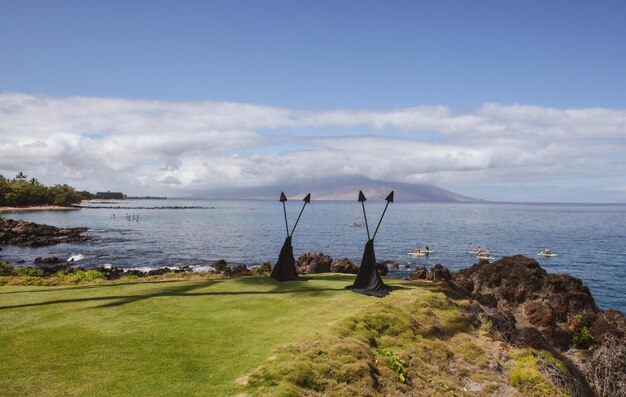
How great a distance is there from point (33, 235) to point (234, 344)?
83691 mm

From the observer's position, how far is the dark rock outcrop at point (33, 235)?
246ft

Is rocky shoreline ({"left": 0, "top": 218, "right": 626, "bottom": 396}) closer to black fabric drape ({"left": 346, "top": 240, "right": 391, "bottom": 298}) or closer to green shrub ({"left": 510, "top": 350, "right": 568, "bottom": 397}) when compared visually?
green shrub ({"left": 510, "top": 350, "right": 568, "bottom": 397})

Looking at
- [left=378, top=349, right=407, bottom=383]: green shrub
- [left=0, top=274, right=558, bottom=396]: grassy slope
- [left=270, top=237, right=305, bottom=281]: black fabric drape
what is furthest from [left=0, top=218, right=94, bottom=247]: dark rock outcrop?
[left=378, top=349, right=407, bottom=383]: green shrub

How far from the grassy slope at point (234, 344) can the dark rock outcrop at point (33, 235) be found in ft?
216

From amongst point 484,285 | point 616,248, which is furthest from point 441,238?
point 484,285

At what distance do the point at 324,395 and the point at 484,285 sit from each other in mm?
28264

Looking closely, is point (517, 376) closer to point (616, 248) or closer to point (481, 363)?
point (481, 363)

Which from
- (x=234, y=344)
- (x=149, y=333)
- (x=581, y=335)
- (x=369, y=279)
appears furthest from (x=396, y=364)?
(x=581, y=335)

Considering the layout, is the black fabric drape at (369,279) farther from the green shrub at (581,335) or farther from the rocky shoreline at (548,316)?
the green shrub at (581,335)

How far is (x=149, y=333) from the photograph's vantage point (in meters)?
13.1

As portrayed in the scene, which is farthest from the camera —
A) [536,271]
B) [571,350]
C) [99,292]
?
[536,271]

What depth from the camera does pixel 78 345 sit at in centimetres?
1195

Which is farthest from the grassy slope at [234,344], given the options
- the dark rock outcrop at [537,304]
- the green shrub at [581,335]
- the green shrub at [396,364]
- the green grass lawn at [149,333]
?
the green shrub at [581,335]

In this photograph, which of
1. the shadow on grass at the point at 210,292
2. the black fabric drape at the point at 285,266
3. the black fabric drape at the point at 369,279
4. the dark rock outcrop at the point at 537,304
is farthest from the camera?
the black fabric drape at the point at 285,266
